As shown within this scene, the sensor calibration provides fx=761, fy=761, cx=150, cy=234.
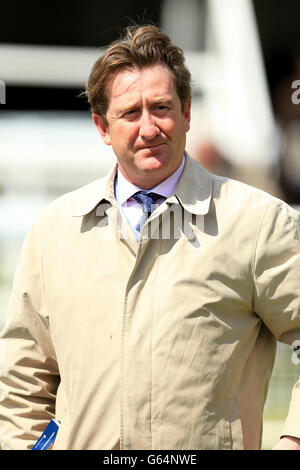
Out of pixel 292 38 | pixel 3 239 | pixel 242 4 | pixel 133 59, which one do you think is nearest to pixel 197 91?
pixel 242 4

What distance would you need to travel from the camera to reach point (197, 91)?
866 centimetres

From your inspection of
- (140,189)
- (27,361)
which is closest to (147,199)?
(140,189)

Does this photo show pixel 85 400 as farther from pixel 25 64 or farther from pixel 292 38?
pixel 292 38

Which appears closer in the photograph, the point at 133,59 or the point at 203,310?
the point at 203,310

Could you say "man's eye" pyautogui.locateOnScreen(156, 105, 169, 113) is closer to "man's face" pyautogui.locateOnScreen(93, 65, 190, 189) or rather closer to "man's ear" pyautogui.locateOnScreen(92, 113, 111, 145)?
"man's face" pyautogui.locateOnScreen(93, 65, 190, 189)

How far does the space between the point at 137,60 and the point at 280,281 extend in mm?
796

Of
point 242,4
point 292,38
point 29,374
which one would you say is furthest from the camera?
point 292,38

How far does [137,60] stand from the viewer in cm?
232

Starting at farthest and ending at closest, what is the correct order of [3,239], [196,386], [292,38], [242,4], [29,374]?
[292,38] < [242,4] < [3,239] < [29,374] < [196,386]

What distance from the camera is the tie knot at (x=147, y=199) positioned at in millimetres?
2336

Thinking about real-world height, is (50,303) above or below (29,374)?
above

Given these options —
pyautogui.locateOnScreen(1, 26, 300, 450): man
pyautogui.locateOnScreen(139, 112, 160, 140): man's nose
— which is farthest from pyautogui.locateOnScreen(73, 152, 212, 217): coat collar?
pyautogui.locateOnScreen(139, 112, 160, 140): man's nose

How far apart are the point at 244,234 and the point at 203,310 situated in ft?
0.84

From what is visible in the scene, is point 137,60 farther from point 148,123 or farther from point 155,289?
point 155,289
